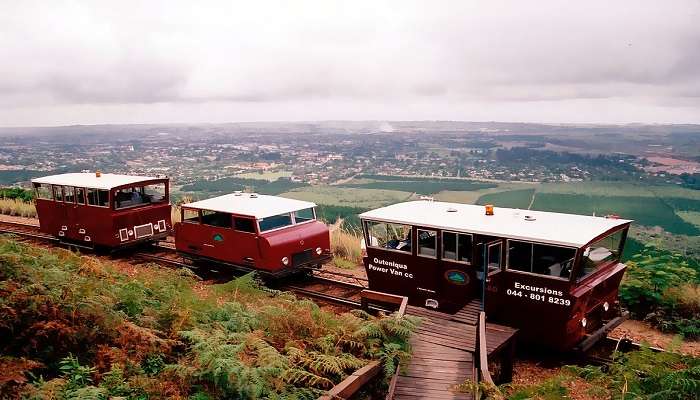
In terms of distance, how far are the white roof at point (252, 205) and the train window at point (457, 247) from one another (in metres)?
5.16

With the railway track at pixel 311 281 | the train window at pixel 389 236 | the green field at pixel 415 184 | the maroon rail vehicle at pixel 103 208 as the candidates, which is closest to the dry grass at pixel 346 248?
the railway track at pixel 311 281

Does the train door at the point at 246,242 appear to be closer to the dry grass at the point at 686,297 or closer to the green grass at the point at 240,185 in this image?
the dry grass at the point at 686,297

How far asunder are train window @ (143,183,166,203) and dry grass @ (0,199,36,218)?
37.9ft

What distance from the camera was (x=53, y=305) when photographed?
6.46m

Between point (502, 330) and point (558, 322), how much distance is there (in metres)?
1.00

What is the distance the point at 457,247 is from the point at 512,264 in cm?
118

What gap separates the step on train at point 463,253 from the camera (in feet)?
30.7

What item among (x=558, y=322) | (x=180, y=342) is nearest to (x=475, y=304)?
(x=558, y=322)

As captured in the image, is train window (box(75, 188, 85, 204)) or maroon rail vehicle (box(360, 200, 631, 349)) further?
train window (box(75, 188, 85, 204))

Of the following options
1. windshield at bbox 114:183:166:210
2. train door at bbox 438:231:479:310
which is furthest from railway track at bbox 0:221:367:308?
train door at bbox 438:231:479:310

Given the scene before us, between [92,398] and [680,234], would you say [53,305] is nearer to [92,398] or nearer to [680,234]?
[92,398]

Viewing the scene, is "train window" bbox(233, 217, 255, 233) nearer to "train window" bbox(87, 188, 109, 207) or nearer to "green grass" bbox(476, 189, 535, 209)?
"train window" bbox(87, 188, 109, 207)

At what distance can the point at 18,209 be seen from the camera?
26.0 meters

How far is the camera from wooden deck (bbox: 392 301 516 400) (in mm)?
7152
